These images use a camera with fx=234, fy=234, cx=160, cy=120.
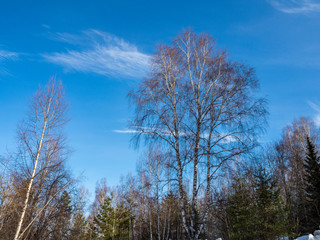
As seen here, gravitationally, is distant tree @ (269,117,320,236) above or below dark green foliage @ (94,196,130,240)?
above

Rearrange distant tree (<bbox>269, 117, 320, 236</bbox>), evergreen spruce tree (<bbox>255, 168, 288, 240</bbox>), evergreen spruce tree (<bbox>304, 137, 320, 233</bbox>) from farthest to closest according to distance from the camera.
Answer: distant tree (<bbox>269, 117, 320, 236</bbox>) < evergreen spruce tree (<bbox>304, 137, 320, 233</bbox>) < evergreen spruce tree (<bbox>255, 168, 288, 240</bbox>)

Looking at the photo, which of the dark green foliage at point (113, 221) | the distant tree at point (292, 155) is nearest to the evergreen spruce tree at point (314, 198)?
the distant tree at point (292, 155)

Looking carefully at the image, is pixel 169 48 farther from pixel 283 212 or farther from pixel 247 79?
pixel 283 212

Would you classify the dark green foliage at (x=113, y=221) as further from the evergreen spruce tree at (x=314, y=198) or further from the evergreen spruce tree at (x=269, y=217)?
the evergreen spruce tree at (x=314, y=198)

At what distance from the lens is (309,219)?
1956 cm

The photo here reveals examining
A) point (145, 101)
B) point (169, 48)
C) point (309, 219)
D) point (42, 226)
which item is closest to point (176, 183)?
point (145, 101)

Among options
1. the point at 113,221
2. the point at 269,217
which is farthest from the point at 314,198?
the point at 113,221

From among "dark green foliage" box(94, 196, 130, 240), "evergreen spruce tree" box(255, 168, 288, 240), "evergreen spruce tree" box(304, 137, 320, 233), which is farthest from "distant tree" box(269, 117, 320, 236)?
"dark green foliage" box(94, 196, 130, 240)

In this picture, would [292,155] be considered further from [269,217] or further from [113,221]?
[113,221]

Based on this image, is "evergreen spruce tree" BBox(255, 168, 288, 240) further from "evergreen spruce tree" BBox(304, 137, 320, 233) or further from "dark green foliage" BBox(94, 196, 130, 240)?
"dark green foliage" BBox(94, 196, 130, 240)

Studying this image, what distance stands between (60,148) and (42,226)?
5.05 metres

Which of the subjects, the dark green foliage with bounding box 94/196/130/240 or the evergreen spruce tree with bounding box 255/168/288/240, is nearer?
the evergreen spruce tree with bounding box 255/168/288/240

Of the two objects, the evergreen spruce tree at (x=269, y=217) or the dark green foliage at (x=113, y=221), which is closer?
the evergreen spruce tree at (x=269, y=217)

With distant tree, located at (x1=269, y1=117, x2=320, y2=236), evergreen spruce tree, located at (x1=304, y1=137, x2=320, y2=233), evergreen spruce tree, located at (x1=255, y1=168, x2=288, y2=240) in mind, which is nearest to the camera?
evergreen spruce tree, located at (x1=255, y1=168, x2=288, y2=240)
